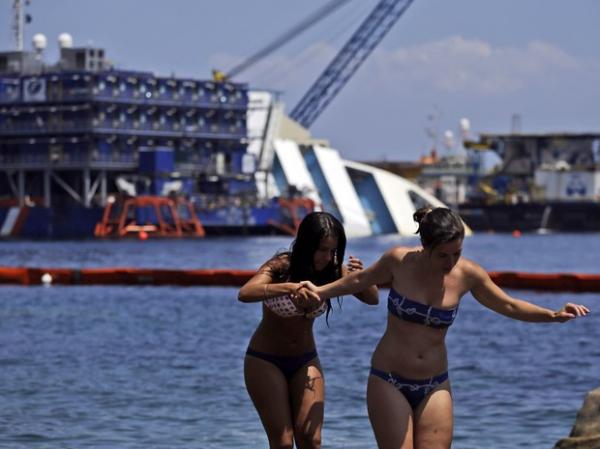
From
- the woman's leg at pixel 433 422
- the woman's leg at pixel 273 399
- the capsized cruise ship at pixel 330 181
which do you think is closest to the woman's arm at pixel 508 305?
the woman's leg at pixel 433 422

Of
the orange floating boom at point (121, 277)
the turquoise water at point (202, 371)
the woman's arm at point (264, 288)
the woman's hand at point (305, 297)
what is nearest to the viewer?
the woman's hand at point (305, 297)

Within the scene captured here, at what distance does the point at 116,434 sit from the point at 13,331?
14575 mm

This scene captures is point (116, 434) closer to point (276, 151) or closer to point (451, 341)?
point (451, 341)

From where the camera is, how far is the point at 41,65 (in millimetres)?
129375

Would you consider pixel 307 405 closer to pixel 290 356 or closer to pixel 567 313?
pixel 290 356

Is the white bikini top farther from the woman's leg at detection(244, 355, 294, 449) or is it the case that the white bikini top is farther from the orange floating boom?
the orange floating boom

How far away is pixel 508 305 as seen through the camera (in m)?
9.04

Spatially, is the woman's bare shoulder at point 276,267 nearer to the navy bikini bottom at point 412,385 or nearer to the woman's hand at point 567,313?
the navy bikini bottom at point 412,385

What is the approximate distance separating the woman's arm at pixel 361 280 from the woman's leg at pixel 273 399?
2.19 feet

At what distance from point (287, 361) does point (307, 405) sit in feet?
0.90

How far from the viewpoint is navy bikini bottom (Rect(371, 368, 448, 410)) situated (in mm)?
8922

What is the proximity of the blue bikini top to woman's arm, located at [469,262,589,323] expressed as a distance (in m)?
0.21

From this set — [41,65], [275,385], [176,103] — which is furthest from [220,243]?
[275,385]

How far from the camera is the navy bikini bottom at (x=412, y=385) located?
8.92 meters
